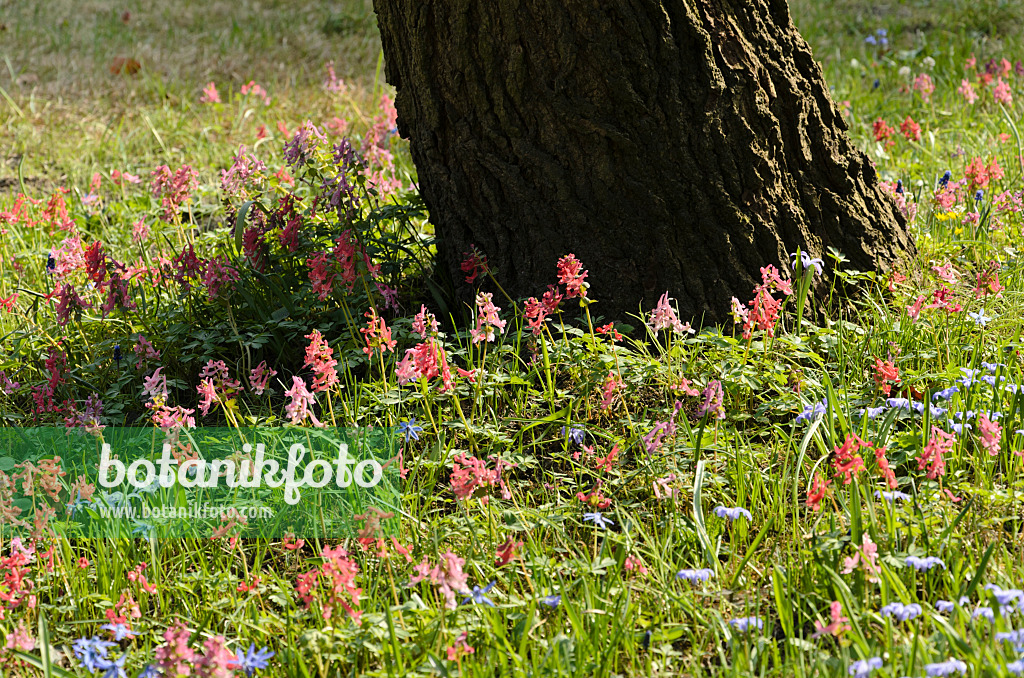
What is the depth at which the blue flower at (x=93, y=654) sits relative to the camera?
5.27 ft

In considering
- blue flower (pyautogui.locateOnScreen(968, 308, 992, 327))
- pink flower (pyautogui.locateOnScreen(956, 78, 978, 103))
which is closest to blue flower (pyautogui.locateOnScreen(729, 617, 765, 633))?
blue flower (pyautogui.locateOnScreen(968, 308, 992, 327))

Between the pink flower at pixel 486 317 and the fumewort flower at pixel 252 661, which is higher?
the pink flower at pixel 486 317

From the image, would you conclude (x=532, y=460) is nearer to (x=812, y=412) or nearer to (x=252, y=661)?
(x=812, y=412)

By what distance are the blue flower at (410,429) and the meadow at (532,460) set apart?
0.04 meters

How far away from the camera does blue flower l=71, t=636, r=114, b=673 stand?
1607 millimetres

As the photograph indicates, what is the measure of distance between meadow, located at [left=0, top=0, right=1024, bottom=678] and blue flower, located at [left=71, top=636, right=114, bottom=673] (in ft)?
0.07

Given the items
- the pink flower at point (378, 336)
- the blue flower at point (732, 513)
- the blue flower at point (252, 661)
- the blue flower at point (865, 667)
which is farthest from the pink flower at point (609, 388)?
the blue flower at point (252, 661)

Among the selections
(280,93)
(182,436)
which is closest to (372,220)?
(182,436)

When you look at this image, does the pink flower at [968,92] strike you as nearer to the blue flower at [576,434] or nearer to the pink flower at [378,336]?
the blue flower at [576,434]

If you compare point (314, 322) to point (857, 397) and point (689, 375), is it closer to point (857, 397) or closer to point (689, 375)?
point (689, 375)

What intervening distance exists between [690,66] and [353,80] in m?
3.78

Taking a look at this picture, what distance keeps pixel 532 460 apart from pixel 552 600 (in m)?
0.46

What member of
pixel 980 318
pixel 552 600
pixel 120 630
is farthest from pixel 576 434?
pixel 980 318

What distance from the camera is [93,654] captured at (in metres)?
1.65
